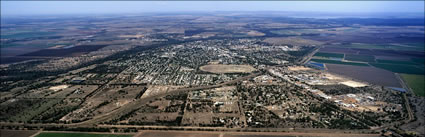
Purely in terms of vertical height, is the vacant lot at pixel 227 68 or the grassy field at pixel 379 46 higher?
the grassy field at pixel 379 46

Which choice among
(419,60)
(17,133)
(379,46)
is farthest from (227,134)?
(379,46)

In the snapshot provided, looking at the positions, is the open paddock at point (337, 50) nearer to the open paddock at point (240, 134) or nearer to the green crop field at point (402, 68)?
the green crop field at point (402, 68)

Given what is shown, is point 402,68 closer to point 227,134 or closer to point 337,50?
point 337,50

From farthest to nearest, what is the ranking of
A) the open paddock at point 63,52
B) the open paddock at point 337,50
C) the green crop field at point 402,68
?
the open paddock at point 337,50, the open paddock at point 63,52, the green crop field at point 402,68

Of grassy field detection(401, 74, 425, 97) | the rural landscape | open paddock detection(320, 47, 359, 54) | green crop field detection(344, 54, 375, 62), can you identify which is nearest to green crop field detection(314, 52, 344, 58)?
the rural landscape

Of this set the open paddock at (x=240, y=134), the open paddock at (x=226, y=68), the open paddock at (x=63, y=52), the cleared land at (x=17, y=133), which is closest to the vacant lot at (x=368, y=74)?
the open paddock at (x=226, y=68)

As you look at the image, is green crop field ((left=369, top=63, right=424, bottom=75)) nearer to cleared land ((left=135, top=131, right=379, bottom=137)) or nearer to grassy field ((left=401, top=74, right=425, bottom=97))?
grassy field ((left=401, top=74, right=425, bottom=97))

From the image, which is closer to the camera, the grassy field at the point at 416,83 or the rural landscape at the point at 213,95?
the rural landscape at the point at 213,95

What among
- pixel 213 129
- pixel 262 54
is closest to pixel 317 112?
pixel 213 129

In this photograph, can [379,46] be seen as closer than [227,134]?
No
